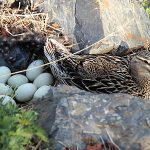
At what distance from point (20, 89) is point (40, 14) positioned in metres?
1.24

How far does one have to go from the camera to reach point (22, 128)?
3004mm

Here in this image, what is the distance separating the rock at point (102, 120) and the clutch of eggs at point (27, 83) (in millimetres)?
1600

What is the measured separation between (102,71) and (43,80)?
652 mm

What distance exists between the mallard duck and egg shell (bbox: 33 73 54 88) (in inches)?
5.7

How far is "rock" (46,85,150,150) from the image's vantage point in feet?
10.5

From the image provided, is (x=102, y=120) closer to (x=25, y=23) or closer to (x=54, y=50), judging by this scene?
(x=54, y=50)

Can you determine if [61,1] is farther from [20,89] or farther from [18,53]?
[20,89]

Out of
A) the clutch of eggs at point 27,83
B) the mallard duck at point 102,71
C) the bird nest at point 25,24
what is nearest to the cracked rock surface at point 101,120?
the mallard duck at point 102,71

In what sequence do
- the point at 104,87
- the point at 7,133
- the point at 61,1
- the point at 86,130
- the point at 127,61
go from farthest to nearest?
the point at 61,1, the point at 127,61, the point at 104,87, the point at 86,130, the point at 7,133

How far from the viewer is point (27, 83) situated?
209 inches

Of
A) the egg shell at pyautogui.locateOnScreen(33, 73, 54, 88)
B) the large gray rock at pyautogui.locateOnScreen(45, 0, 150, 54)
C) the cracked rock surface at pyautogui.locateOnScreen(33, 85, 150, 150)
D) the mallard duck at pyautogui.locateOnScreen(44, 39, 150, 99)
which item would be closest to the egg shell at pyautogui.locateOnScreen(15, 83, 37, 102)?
the egg shell at pyautogui.locateOnScreen(33, 73, 54, 88)

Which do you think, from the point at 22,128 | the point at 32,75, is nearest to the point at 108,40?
the point at 32,75

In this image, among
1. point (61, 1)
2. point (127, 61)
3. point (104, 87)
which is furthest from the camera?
point (61, 1)

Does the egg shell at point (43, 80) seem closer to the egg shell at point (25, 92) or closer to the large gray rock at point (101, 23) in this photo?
the egg shell at point (25, 92)
